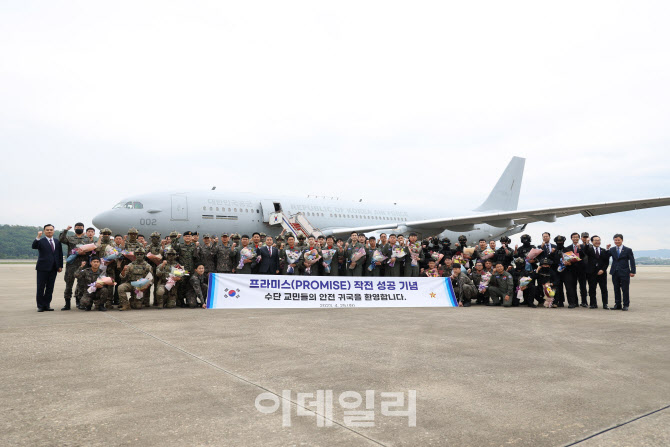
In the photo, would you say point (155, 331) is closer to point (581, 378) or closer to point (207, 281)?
point (207, 281)

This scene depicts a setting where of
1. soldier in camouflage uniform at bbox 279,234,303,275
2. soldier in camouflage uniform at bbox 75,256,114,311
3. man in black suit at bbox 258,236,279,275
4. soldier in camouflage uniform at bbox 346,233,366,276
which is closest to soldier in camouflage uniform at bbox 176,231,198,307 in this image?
soldier in camouflage uniform at bbox 75,256,114,311

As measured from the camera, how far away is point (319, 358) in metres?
4.58

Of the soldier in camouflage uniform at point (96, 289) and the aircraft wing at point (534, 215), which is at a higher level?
the aircraft wing at point (534, 215)

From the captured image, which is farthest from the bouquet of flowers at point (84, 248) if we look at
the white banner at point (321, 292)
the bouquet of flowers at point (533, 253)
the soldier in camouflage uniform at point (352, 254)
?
the bouquet of flowers at point (533, 253)

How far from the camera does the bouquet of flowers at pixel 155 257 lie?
9086mm

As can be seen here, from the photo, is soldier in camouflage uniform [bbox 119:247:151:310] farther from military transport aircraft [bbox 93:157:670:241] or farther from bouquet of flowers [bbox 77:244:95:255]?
military transport aircraft [bbox 93:157:670:241]

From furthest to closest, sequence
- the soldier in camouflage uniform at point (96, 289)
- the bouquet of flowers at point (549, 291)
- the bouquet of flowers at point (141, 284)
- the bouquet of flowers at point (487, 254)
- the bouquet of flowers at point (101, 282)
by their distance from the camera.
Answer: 1. the bouquet of flowers at point (487, 254)
2. the bouquet of flowers at point (549, 291)
3. the bouquet of flowers at point (141, 284)
4. the soldier in camouflage uniform at point (96, 289)
5. the bouquet of flowers at point (101, 282)

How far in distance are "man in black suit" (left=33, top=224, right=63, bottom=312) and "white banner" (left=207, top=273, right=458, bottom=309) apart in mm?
2974

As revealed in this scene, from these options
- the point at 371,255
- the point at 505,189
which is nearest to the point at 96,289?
the point at 371,255

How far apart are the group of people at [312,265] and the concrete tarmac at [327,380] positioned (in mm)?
1813

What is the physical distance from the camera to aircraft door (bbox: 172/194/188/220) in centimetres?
1727

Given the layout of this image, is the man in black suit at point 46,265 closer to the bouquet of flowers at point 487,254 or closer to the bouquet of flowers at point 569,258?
the bouquet of flowers at point 487,254

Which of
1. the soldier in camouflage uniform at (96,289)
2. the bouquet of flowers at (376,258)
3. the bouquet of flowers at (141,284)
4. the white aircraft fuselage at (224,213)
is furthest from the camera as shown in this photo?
the white aircraft fuselage at (224,213)

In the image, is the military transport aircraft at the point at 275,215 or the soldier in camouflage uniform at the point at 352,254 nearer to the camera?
the soldier in camouflage uniform at the point at 352,254
